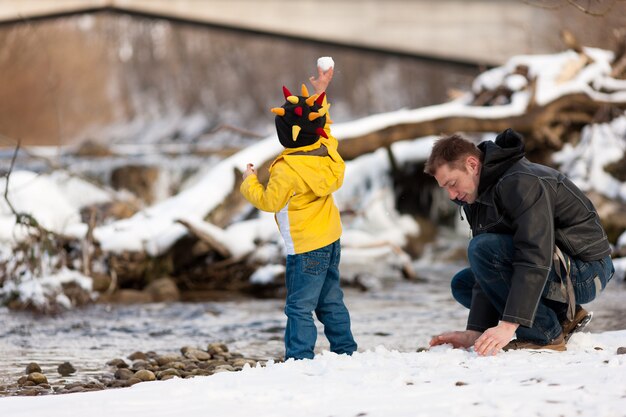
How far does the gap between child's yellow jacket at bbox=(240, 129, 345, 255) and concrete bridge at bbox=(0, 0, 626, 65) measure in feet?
52.8

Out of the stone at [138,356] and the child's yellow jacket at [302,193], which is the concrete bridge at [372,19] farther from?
the child's yellow jacket at [302,193]

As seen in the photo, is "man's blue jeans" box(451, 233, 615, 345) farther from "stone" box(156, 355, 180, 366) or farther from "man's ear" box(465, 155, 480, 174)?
"stone" box(156, 355, 180, 366)

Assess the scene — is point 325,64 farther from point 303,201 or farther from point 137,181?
point 137,181

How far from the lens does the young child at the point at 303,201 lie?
4008 mm

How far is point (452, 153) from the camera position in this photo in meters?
3.57

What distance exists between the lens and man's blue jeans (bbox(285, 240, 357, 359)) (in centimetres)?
402

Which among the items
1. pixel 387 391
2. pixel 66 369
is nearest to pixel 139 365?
pixel 66 369

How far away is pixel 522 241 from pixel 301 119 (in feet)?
3.84

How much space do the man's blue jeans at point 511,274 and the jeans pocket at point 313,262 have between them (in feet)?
2.34

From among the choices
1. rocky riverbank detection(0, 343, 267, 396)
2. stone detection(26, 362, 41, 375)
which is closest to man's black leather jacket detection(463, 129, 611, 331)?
rocky riverbank detection(0, 343, 267, 396)

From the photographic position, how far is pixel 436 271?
9.58 meters

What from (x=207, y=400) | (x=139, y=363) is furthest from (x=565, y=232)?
(x=139, y=363)

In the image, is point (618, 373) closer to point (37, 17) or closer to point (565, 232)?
point (565, 232)

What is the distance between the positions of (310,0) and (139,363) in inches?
635
